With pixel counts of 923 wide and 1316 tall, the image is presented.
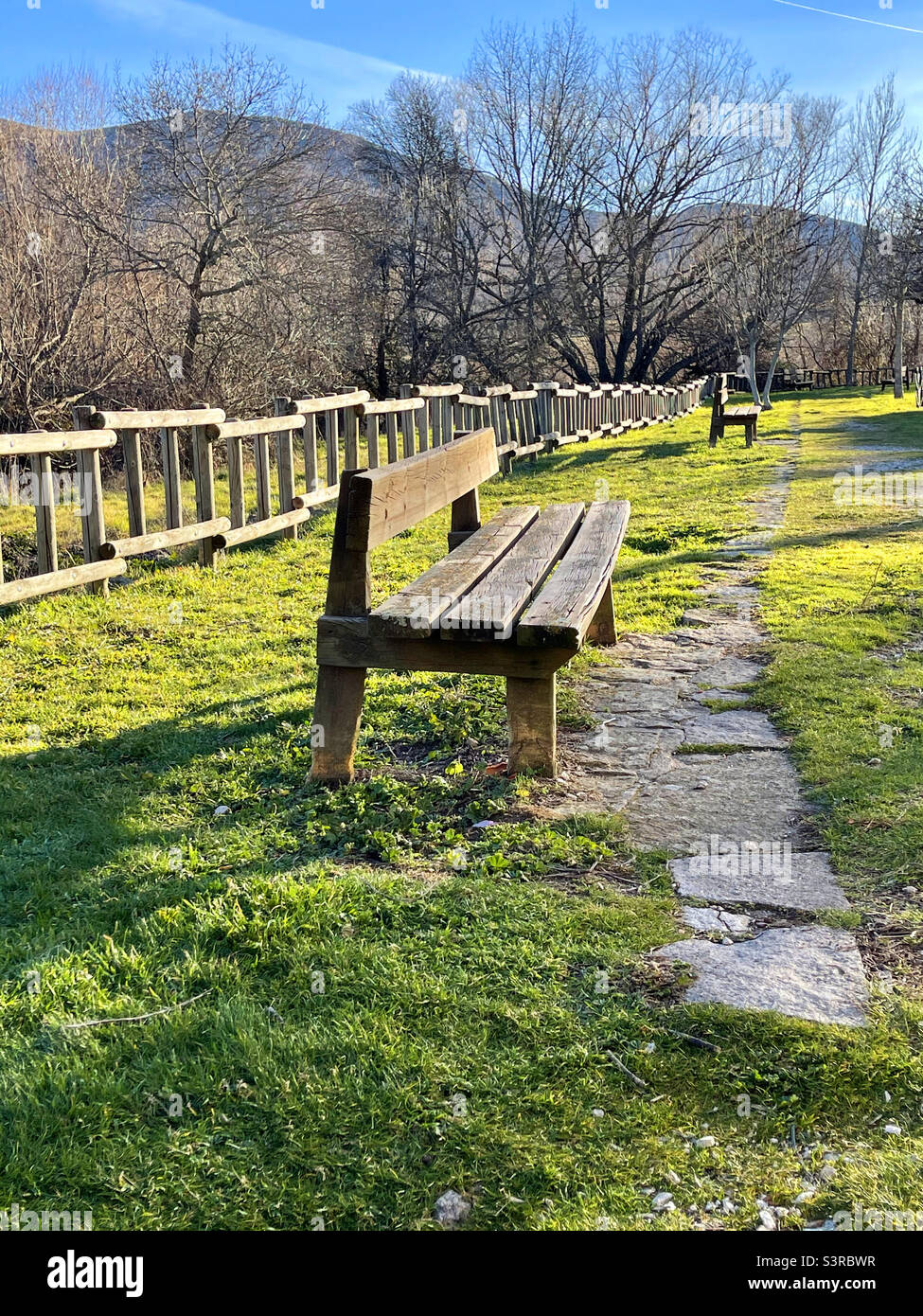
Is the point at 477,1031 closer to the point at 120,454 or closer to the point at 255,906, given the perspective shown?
the point at 255,906

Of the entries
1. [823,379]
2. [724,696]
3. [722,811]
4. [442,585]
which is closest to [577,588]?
[442,585]

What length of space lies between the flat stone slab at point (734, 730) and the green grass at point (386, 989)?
0.13m

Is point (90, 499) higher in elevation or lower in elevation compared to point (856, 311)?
lower

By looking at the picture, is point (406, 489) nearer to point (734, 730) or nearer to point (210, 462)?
point (734, 730)

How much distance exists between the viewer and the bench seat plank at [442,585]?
12.8 ft

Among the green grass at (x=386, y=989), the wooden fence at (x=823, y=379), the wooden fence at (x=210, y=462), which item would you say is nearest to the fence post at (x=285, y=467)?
the wooden fence at (x=210, y=462)

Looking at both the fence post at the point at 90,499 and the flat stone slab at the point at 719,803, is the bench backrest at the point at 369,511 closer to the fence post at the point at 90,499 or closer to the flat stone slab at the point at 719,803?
the flat stone slab at the point at 719,803

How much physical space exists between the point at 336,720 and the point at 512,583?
3.11 ft

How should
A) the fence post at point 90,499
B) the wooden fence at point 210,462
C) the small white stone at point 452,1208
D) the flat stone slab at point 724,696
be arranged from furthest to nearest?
the fence post at point 90,499 → the wooden fence at point 210,462 → the flat stone slab at point 724,696 → the small white stone at point 452,1208

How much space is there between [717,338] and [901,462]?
29.1 m


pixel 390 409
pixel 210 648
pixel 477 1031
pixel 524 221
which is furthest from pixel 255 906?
pixel 524 221

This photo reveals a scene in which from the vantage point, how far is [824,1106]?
235 cm

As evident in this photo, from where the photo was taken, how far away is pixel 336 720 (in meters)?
4.13

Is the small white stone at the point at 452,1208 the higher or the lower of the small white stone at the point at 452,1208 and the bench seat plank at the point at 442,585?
the lower
